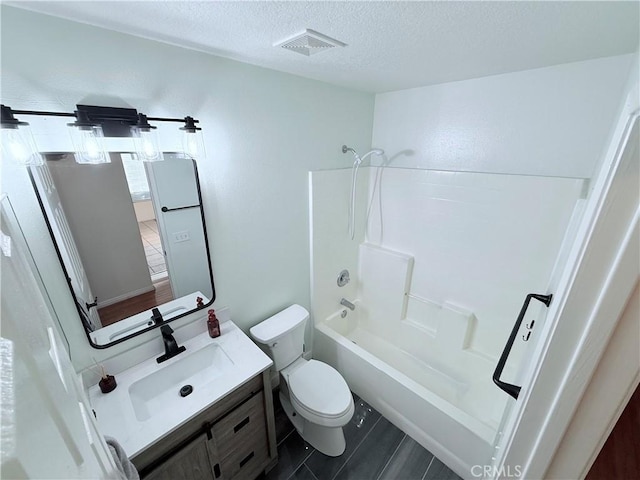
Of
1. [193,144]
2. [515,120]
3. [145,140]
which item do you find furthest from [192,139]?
[515,120]

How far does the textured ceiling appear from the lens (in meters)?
0.80

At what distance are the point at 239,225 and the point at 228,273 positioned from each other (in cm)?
30

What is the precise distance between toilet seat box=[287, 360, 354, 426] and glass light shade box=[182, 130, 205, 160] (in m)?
1.46

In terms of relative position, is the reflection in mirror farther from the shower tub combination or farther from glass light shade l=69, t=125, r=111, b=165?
the shower tub combination

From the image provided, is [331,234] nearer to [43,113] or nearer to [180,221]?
[180,221]

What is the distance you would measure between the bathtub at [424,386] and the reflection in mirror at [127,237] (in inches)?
46.0

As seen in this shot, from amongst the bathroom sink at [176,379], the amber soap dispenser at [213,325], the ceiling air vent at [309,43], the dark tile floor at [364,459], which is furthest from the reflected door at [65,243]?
the dark tile floor at [364,459]

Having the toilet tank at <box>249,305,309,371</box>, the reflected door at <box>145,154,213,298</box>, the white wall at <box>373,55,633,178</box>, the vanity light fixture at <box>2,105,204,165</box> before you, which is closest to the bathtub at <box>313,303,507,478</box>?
the toilet tank at <box>249,305,309,371</box>

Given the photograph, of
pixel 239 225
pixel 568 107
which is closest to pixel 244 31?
pixel 239 225

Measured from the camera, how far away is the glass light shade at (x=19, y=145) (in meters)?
0.85

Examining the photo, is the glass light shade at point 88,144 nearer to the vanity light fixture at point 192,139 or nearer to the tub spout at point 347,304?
the vanity light fixture at point 192,139

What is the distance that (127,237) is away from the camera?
4.17ft

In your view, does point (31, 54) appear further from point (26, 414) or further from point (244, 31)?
point (26, 414)

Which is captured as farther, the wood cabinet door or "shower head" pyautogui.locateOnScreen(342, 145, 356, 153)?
"shower head" pyautogui.locateOnScreen(342, 145, 356, 153)
